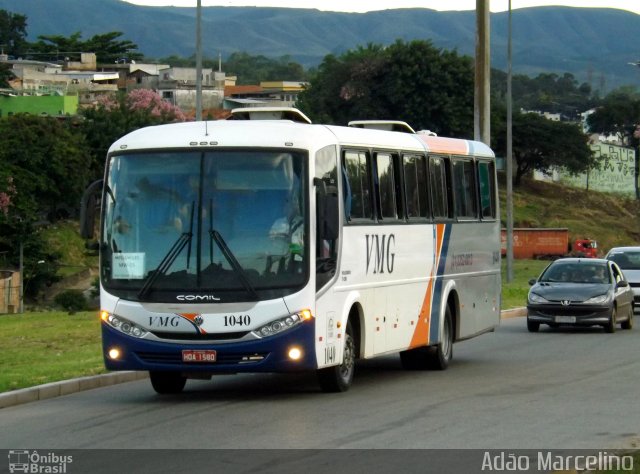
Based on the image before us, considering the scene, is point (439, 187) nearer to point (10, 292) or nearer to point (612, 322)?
point (612, 322)

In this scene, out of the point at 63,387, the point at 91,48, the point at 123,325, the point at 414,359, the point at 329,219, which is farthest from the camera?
the point at 91,48

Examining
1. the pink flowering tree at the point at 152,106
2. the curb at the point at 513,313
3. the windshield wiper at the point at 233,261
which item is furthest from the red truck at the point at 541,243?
the windshield wiper at the point at 233,261

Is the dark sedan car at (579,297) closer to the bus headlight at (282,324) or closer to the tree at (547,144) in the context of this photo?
the bus headlight at (282,324)

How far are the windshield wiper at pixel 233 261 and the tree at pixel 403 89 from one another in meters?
84.5

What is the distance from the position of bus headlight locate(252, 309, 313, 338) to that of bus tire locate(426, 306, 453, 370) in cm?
486

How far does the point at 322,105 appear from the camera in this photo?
4129 inches

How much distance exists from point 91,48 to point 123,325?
17441 cm

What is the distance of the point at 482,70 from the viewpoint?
106 feet

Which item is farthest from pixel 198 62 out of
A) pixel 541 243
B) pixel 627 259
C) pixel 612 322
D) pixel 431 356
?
pixel 541 243

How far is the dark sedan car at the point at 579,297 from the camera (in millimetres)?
28672

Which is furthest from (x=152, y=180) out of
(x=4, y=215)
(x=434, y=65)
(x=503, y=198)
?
(x=503, y=198)

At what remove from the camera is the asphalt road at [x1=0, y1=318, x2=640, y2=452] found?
1238 centimetres

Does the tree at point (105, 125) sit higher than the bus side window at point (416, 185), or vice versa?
the tree at point (105, 125)

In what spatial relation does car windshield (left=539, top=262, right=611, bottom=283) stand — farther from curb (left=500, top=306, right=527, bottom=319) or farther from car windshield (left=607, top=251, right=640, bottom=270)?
car windshield (left=607, top=251, right=640, bottom=270)
